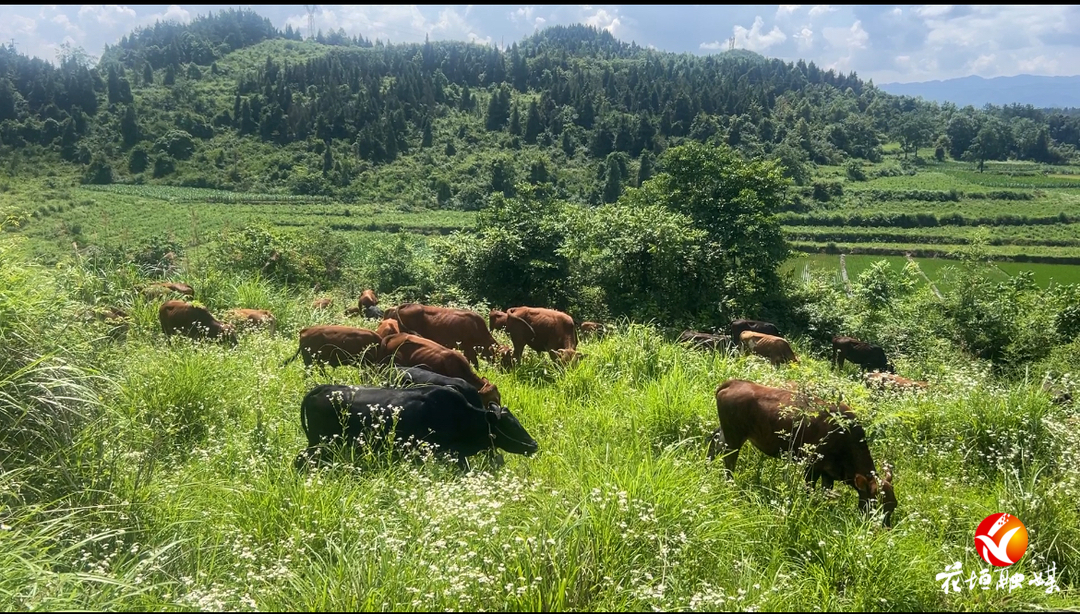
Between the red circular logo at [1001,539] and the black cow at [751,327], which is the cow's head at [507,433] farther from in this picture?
the black cow at [751,327]

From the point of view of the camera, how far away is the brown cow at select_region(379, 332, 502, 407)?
6.52m

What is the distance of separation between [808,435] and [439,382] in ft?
10.2

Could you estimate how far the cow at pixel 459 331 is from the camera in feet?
28.0

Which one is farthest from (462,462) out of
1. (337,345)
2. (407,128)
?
(407,128)

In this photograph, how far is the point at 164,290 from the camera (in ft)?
30.0

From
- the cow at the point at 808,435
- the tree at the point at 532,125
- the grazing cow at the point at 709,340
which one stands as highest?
the tree at the point at 532,125

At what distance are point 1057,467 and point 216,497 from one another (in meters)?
6.06

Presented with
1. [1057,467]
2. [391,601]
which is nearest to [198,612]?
[391,601]

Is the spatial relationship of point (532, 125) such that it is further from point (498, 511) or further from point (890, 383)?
point (498, 511)

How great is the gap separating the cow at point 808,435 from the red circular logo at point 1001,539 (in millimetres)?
532

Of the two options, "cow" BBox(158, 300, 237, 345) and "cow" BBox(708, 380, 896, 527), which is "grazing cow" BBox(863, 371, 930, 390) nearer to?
"cow" BBox(708, 380, 896, 527)

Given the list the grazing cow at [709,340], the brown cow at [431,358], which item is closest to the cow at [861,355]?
the grazing cow at [709,340]

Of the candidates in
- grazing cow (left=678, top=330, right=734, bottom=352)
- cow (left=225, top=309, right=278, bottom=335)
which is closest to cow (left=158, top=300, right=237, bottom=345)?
cow (left=225, top=309, right=278, bottom=335)

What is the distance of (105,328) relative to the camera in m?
6.12
